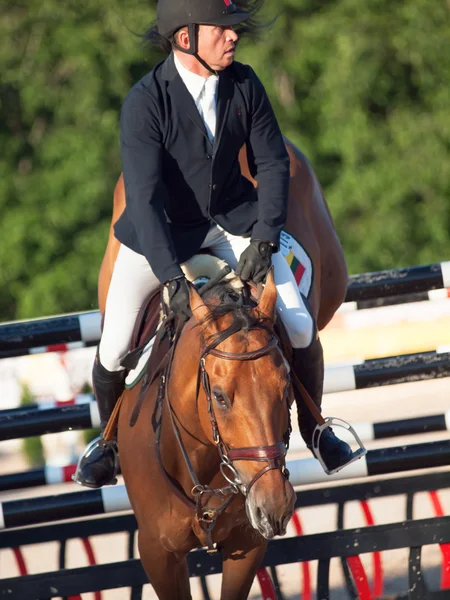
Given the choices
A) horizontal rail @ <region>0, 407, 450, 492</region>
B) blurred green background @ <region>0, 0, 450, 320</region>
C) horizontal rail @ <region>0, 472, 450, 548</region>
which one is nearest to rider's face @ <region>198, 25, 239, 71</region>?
horizontal rail @ <region>0, 407, 450, 492</region>

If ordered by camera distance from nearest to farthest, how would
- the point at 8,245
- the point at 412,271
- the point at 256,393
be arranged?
the point at 256,393
the point at 412,271
the point at 8,245

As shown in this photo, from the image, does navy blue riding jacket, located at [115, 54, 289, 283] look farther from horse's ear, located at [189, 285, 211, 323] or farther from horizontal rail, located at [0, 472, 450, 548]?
horizontal rail, located at [0, 472, 450, 548]

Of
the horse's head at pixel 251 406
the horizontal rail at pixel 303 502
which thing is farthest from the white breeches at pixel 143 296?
the horizontal rail at pixel 303 502

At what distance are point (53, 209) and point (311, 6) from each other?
446cm

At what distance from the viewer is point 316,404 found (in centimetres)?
387

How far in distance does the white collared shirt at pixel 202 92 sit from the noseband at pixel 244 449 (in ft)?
3.15

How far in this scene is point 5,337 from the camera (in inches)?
186

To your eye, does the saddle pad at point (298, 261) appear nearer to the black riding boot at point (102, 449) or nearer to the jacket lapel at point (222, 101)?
the jacket lapel at point (222, 101)

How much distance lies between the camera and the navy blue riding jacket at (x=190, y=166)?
3.41 m

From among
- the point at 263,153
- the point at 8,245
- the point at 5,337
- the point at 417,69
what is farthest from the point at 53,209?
the point at 263,153

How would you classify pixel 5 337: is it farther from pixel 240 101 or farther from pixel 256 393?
pixel 256 393

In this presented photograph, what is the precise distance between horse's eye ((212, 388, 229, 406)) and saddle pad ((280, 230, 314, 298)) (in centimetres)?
128

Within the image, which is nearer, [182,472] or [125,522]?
[182,472]

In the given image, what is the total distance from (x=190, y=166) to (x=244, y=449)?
1.17 metres
